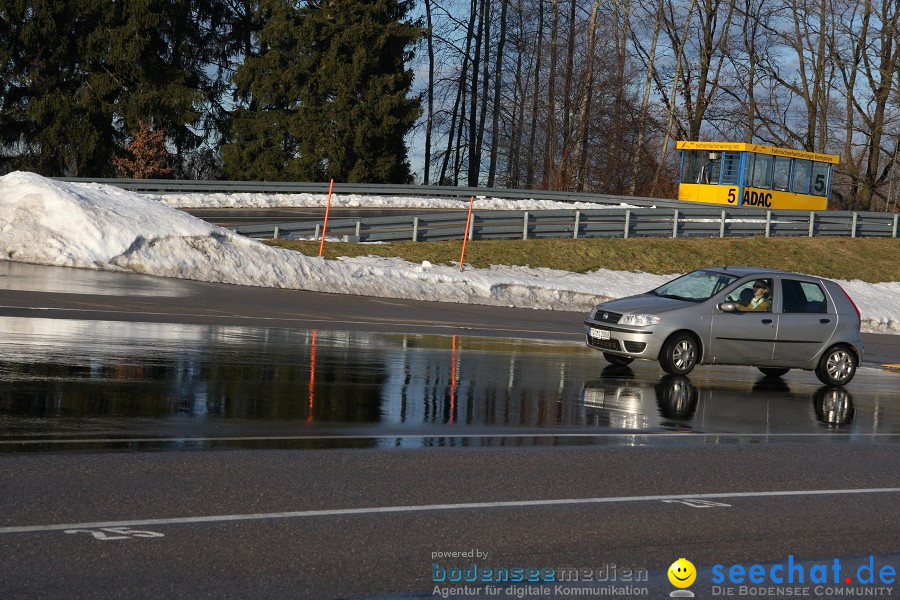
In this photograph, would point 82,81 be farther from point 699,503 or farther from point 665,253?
point 699,503

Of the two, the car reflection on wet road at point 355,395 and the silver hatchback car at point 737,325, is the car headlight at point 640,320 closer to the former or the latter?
the silver hatchback car at point 737,325

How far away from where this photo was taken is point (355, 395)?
11.5 meters

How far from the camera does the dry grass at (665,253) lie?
102 ft

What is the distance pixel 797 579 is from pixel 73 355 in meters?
9.02

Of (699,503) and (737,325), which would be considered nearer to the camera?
(699,503)

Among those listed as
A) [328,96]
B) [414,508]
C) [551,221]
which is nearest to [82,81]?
[328,96]

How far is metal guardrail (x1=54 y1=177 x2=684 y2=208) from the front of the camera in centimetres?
4388

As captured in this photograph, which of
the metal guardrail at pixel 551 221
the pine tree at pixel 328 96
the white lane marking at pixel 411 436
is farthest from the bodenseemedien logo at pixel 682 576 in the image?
the pine tree at pixel 328 96

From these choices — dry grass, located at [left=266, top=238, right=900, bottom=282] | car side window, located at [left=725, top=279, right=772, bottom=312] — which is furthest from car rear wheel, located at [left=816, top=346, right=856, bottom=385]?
dry grass, located at [left=266, top=238, right=900, bottom=282]

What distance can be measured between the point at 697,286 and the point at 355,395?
6.43 meters

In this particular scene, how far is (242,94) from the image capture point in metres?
58.9

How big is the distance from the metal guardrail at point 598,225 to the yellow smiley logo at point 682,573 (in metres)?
24.6

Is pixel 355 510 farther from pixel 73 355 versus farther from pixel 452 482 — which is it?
pixel 73 355

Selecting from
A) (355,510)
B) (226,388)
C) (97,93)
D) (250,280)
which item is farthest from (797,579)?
(97,93)
